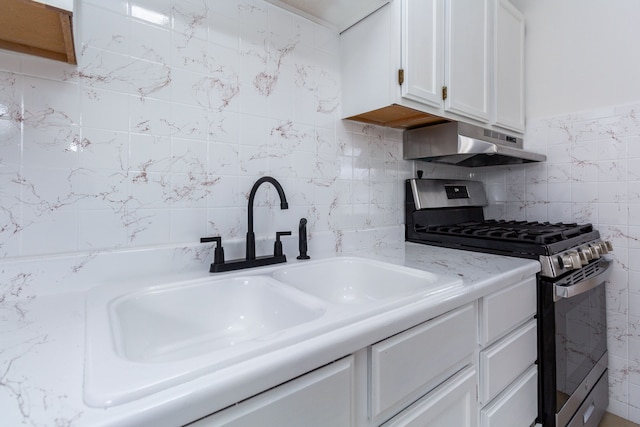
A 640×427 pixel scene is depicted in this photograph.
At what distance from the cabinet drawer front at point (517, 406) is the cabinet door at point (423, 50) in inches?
45.7

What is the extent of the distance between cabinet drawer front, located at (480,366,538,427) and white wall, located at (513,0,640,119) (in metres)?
1.57

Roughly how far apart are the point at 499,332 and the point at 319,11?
4.68ft

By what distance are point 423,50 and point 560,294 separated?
1.12 m

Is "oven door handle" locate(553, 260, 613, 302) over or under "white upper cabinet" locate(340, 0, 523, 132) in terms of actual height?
under

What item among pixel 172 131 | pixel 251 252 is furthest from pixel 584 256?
pixel 172 131

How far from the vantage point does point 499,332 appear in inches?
39.3

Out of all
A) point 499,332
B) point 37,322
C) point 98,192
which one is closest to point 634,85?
point 499,332

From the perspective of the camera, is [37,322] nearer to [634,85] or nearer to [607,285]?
[607,285]

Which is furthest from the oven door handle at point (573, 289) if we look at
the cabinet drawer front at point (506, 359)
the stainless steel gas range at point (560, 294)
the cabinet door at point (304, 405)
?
the cabinet door at point (304, 405)

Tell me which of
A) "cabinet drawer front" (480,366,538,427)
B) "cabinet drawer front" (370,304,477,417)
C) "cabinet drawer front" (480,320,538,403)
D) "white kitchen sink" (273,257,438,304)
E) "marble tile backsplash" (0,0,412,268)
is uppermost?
"marble tile backsplash" (0,0,412,268)

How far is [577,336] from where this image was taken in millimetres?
1289

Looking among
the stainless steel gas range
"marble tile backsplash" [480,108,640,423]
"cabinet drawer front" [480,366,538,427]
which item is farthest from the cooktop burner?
"cabinet drawer front" [480,366,538,427]

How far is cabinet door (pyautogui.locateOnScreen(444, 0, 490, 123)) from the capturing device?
139 centimetres

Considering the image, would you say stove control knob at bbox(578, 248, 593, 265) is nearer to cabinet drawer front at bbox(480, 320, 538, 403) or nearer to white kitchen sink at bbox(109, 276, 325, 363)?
cabinet drawer front at bbox(480, 320, 538, 403)
